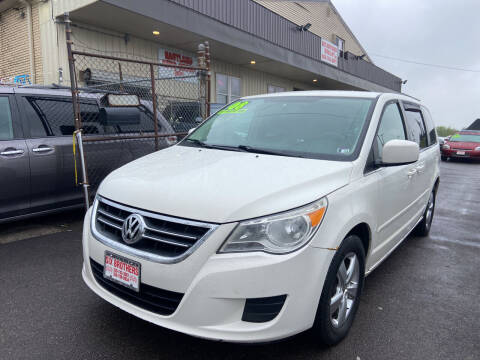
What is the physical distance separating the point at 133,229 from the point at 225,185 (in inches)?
23.0

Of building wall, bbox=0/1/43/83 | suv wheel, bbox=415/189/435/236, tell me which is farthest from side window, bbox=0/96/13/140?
building wall, bbox=0/1/43/83

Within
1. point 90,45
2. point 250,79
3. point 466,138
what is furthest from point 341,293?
point 466,138

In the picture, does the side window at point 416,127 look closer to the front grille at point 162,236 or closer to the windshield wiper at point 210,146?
the windshield wiper at point 210,146

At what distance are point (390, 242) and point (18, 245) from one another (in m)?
3.85

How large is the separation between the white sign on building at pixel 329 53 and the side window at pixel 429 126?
1203 centimetres

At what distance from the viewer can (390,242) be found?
3.18 meters

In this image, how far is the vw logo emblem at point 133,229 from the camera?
81.7 inches

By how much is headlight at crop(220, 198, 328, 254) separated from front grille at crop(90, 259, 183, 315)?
397 millimetres

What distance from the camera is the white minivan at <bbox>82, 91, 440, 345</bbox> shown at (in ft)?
6.21

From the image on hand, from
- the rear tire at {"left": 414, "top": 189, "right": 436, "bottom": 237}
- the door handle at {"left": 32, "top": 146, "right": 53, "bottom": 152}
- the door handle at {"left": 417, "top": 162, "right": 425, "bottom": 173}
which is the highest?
the door handle at {"left": 32, "top": 146, "right": 53, "bottom": 152}

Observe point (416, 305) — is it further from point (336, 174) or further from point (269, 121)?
point (269, 121)

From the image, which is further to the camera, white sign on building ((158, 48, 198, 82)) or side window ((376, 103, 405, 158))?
white sign on building ((158, 48, 198, 82))

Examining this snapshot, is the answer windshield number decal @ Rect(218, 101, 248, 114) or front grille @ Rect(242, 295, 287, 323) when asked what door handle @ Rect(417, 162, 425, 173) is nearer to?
windshield number decal @ Rect(218, 101, 248, 114)

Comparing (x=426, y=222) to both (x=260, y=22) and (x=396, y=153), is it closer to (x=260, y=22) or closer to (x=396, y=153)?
(x=396, y=153)
